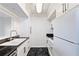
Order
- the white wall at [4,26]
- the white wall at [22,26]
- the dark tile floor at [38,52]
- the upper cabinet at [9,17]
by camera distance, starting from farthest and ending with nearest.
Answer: the white wall at [22,26] → the dark tile floor at [38,52] → the white wall at [4,26] → the upper cabinet at [9,17]

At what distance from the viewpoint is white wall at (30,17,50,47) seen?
6684 millimetres

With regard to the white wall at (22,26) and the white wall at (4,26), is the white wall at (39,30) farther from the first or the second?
the white wall at (4,26)

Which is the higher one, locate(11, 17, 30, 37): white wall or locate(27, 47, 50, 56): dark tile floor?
locate(11, 17, 30, 37): white wall

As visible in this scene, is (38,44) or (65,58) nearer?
(65,58)

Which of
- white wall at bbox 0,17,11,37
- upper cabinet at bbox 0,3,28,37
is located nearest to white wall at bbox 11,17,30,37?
upper cabinet at bbox 0,3,28,37

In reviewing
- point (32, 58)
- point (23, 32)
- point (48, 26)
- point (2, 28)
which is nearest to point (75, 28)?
point (32, 58)

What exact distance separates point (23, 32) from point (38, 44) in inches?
79.2

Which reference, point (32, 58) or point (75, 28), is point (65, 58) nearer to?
point (32, 58)

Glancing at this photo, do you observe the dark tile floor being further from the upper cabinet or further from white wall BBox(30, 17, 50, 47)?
the upper cabinet

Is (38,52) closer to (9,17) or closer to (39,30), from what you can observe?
(39,30)

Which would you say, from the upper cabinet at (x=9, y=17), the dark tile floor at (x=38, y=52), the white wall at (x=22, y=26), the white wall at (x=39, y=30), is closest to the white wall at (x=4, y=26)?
the upper cabinet at (x=9, y=17)

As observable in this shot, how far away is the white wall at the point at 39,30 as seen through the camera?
668cm

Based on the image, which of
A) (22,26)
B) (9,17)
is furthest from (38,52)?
(9,17)

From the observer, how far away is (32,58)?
0.77 metres
